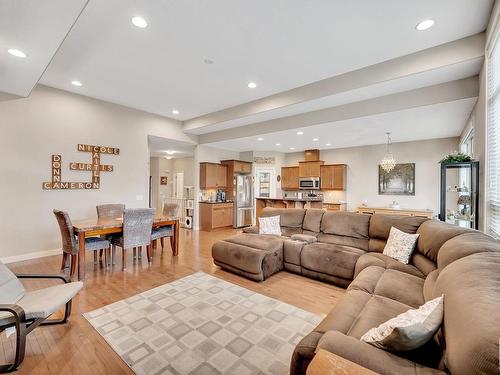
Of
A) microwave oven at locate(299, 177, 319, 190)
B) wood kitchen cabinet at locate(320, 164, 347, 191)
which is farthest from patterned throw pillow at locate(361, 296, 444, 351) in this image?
microwave oven at locate(299, 177, 319, 190)

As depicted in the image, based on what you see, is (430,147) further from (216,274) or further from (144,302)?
(144,302)

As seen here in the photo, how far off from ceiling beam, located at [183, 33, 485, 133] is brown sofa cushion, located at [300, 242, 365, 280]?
8.30 feet

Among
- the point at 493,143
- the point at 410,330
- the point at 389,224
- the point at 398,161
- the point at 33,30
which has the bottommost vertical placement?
the point at 410,330

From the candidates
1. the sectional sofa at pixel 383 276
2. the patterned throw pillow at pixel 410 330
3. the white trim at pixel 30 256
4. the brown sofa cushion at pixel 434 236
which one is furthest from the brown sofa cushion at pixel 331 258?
the white trim at pixel 30 256

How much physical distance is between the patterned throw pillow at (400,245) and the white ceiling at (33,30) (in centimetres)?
422

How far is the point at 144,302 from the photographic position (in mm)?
2738

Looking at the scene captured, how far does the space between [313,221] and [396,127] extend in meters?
3.19

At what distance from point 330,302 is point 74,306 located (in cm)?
300

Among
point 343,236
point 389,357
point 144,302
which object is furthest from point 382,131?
point 144,302

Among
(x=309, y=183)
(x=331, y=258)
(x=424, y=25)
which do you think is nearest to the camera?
(x=424, y=25)

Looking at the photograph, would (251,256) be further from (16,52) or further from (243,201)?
(243,201)

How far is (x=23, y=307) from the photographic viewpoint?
1.91 m

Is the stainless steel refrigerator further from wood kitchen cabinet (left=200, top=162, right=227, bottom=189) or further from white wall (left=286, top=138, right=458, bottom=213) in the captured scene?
white wall (left=286, top=138, right=458, bottom=213)

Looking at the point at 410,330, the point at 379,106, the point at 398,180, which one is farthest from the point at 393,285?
the point at 398,180
